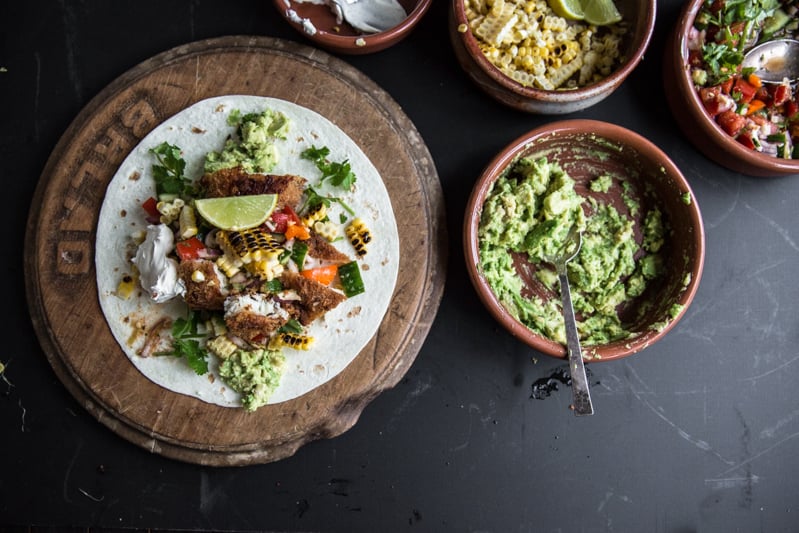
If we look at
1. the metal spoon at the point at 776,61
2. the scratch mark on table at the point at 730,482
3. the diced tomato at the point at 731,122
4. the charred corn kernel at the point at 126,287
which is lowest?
the scratch mark on table at the point at 730,482

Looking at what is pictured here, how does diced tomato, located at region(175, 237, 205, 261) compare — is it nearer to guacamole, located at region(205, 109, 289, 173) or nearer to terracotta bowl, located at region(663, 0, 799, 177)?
guacamole, located at region(205, 109, 289, 173)

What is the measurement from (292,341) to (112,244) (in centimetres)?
108

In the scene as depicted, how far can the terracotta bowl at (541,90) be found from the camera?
2.72m

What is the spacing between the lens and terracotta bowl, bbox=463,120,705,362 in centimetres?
275

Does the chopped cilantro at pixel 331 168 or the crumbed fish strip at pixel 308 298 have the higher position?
the chopped cilantro at pixel 331 168

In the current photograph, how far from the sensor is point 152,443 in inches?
115

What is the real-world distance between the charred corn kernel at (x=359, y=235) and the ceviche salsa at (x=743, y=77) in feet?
6.04

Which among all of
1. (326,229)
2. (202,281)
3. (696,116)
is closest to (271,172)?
(326,229)

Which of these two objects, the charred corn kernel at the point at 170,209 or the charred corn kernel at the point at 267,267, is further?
the charred corn kernel at the point at 170,209

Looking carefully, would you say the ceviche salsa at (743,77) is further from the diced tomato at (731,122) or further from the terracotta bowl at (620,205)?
the terracotta bowl at (620,205)

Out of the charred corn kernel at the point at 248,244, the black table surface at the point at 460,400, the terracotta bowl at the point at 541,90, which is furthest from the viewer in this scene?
the black table surface at the point at 460,400

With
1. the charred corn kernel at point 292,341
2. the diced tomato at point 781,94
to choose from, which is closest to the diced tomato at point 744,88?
the diced tomato at point 781,94

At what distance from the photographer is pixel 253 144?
283 centimetres

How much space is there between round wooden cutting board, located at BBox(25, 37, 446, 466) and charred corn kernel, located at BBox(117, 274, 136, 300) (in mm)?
158
